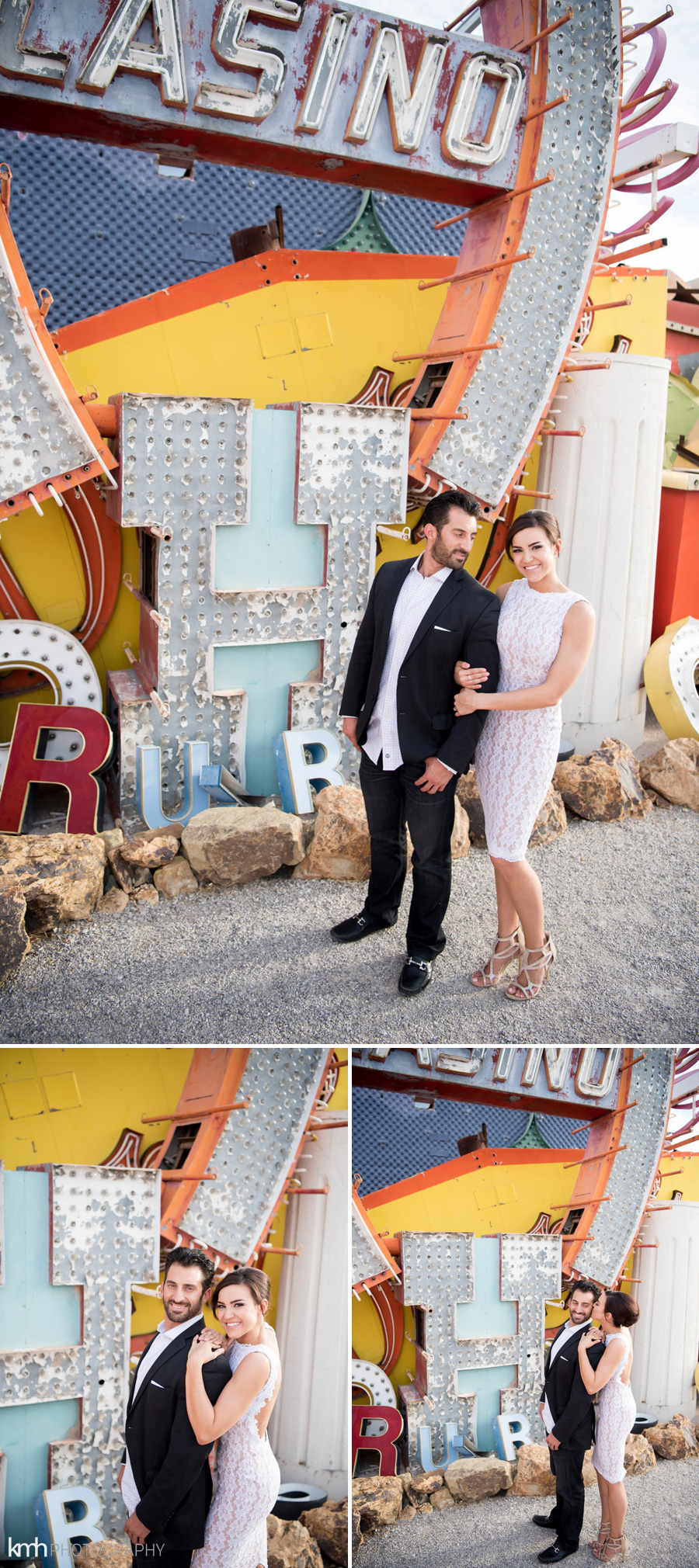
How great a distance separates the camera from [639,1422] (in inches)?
136

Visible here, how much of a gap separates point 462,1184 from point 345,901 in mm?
1331

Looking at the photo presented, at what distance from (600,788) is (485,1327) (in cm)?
312

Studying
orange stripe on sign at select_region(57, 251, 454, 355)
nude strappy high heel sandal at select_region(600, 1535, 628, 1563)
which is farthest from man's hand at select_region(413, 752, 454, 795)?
orange stripe on sign at select_region(57, 251, 454, 355)

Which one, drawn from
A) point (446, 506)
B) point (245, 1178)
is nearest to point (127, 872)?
point (245, 1178)

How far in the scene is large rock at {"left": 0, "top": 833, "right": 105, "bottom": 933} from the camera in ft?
14.0

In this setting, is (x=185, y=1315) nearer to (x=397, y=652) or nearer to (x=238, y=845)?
(x=238, y=845)

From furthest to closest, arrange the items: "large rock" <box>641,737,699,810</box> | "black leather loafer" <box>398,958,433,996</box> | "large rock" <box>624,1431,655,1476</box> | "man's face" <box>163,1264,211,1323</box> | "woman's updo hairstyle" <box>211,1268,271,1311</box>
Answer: "large rock" <box>641,737,699,810</box> → "black leather loafer" <box>398,958,433,996</box> → "large rock" <box>624,1431,655,1476</box> → "man's face" <box>163,1264,211,1323</box> → "woman's updo hairstyle" <box>211,1268,271,1311</box>

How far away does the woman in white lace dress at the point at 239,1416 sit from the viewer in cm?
271

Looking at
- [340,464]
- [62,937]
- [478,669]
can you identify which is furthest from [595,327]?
[62,937]

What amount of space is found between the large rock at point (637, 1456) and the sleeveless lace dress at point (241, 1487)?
1.25 metres

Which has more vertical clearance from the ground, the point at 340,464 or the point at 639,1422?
the point at 340,464

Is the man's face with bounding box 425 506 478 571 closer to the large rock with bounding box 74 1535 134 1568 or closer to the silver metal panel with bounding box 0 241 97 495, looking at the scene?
the silver metal panel with bounding box 0 241 97 495

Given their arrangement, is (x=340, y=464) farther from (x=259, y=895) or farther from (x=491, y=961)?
(x=491, y=961)

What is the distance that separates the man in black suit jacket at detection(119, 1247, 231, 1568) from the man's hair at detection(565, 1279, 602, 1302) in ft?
4.54
